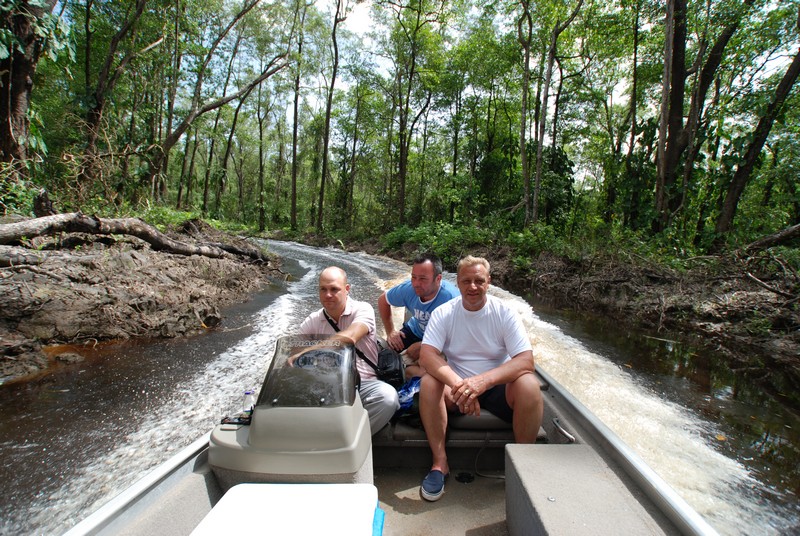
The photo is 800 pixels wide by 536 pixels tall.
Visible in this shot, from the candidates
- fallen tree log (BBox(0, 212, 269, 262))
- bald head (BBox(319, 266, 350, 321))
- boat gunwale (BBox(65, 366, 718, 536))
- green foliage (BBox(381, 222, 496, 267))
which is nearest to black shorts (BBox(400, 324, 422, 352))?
bald head (BBox(319, 266, 350, 321))

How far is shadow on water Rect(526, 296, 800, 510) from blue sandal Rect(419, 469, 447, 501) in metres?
2.59

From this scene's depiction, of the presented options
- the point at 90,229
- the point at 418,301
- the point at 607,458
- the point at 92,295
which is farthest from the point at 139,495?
the point at 90,229

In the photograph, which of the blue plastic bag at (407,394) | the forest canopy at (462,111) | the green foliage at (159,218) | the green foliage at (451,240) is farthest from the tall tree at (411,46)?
the blue plastic bag at (407,394)

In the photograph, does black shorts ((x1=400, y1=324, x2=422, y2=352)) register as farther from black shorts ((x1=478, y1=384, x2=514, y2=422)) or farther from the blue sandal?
Result: the blue sandal

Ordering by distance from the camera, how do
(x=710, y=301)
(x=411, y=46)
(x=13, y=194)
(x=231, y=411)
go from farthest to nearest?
(x=411, y=46)
(x=710, y=301)
(x=13, y=194)
(x=231, y=411)

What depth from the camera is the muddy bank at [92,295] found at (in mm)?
4324

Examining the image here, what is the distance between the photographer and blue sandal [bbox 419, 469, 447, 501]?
2195mm

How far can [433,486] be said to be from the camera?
2.21m

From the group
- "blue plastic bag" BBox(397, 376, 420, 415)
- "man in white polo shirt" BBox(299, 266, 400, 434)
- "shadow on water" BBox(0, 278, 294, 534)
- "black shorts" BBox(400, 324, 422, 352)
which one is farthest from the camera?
"black shorts" BBox(400, 324, 422, 352)

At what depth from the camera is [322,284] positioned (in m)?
2.54

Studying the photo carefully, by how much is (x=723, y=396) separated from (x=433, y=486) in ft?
13.2

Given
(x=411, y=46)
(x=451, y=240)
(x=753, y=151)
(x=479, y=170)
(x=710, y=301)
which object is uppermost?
(x=411, y=46)

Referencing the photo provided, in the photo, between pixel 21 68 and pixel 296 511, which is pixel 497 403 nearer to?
pixel 296 511

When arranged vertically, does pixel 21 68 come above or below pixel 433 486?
above
